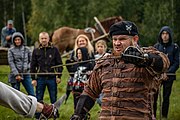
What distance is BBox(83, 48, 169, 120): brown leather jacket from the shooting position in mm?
4598

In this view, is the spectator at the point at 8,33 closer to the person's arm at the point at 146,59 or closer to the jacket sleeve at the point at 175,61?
the jacket sleeve at the point at 175,61

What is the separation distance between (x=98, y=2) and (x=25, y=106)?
39.2 metres

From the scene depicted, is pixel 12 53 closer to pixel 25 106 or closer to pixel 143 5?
pixel 25 106

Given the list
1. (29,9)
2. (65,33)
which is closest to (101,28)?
(65,33)

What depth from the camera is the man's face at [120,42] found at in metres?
4.67

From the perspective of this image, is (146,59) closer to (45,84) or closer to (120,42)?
(120,42)

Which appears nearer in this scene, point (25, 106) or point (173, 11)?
point (25, 106)

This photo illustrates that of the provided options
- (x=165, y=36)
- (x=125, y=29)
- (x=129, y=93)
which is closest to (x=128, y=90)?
(x=129, y=93)

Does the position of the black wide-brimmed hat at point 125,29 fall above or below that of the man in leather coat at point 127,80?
above

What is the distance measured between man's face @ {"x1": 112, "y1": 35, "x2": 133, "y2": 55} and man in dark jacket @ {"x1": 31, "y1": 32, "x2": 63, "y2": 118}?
4253 millimetres

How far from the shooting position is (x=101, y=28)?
2412 centimetres

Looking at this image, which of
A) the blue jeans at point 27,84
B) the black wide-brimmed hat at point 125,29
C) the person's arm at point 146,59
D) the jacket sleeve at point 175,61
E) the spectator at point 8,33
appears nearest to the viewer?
the person's arm at point 146,59

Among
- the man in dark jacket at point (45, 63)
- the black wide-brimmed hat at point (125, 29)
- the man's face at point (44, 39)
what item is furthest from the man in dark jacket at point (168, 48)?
the black wide-brimmed hat at point (125, 29)

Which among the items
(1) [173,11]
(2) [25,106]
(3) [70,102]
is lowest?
(3) [70,102]
